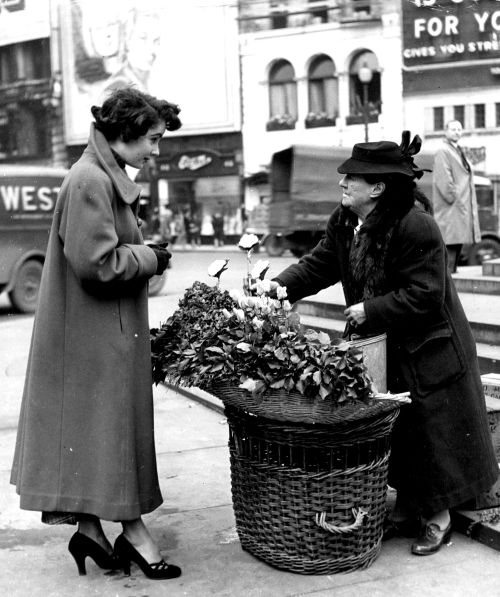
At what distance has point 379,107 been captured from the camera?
1116 inches

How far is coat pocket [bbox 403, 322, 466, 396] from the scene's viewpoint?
137 inches

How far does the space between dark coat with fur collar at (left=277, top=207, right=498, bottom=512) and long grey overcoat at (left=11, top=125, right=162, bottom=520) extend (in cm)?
93

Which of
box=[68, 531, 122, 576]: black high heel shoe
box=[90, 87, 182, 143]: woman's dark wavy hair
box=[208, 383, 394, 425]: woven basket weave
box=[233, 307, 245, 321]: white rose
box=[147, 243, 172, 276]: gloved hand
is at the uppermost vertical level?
box=[90, 87, 182, 143]: woman's dark wavy hair

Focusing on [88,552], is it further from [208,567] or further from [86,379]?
[86,379]

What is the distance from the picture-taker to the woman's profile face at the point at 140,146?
330 cm

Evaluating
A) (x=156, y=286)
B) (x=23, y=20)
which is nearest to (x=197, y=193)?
(x=23, y=20)

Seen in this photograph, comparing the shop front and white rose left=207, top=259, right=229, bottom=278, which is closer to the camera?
white rose left=207, top=259, right=229, bottom=278

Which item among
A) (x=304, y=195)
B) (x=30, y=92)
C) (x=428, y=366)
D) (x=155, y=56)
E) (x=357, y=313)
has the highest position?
(x=155, y=56)

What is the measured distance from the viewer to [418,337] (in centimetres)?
349

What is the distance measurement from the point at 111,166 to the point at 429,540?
6.50 feet

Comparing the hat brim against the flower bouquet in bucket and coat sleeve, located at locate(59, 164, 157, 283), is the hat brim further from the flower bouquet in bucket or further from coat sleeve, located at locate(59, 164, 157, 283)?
coat sleeve, located at locate(59, 164, 157, 283)

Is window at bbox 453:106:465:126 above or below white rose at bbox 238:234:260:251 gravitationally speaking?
→ above

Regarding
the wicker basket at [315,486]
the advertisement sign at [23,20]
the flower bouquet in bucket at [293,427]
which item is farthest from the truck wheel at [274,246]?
the wicker basket at [315,486]

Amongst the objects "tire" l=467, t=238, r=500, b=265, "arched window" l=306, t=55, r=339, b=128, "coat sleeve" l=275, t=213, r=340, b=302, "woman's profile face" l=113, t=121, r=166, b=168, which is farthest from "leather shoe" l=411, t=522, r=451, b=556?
"arched window" l=306, t=55, r=339, b=128
